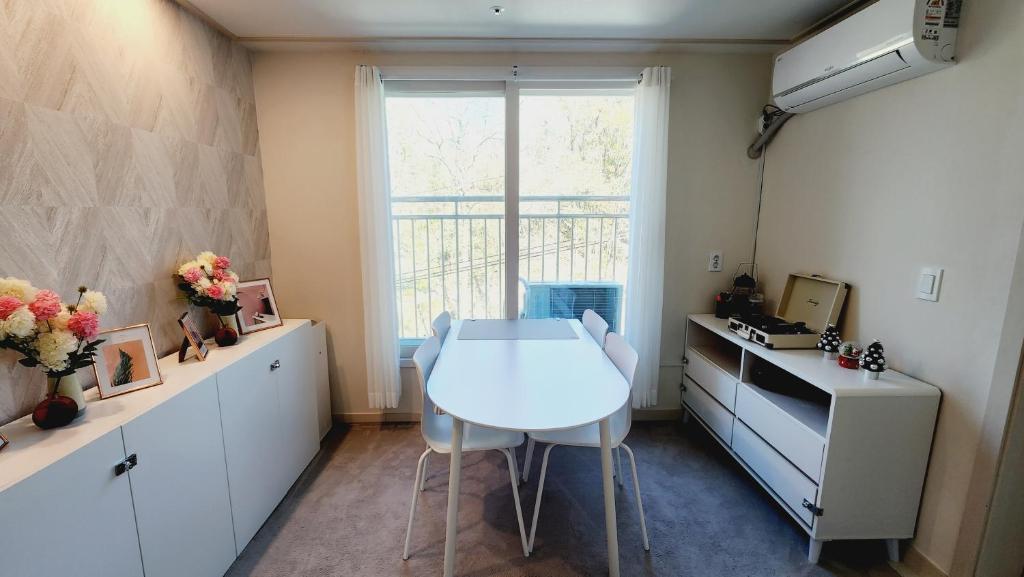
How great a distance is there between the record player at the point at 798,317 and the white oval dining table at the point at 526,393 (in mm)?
777

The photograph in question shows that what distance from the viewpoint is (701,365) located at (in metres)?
2.32

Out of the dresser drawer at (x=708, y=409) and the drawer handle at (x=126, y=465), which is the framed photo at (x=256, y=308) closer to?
the drawer handle at (x=126, y=465)

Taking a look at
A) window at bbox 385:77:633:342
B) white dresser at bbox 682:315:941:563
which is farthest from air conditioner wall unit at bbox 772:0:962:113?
white dresser at bbox 682:315:941:563

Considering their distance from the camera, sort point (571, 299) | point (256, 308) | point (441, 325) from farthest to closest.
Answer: point (571, 299) → point (441, 325) → point (256, 308)

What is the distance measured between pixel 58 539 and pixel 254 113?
7.05 feet

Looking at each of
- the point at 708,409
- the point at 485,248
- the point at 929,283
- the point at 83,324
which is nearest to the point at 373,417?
the point at 485,248

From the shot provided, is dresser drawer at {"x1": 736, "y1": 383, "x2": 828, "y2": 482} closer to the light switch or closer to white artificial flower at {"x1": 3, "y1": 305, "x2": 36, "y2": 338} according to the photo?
the light switch

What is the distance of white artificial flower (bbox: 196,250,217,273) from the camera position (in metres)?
1.75

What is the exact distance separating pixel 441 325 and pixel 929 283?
211 centimetres

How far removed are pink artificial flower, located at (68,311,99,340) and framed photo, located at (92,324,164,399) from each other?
0.17m

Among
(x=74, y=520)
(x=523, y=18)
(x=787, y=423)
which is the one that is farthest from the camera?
(x=523, y=18)

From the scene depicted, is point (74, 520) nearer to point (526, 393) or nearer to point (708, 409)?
point (526, 393)

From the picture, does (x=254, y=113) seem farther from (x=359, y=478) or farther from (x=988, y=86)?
(x=988, y=86)

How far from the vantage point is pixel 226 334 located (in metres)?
1.74
